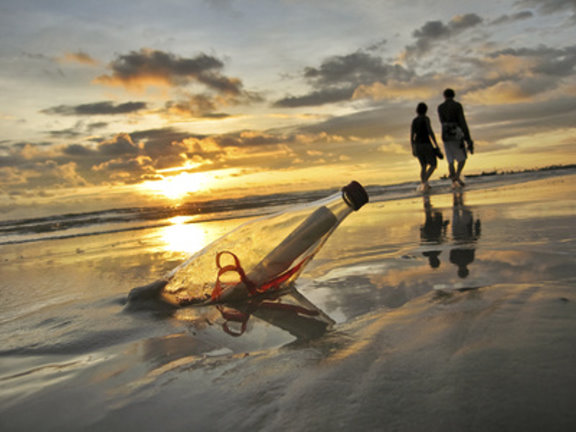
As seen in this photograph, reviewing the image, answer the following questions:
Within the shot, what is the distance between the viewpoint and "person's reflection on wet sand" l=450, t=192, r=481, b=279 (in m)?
2.43

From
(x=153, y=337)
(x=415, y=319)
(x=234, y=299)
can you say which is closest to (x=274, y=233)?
(x=234, y=299)

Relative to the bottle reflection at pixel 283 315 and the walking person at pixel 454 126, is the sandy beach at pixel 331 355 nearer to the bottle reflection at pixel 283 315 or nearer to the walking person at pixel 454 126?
the bottle reflection at pixel 283 315

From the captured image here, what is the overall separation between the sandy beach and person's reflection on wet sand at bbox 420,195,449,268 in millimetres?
40

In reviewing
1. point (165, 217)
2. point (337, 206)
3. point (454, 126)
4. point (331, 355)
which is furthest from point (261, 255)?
point (165, 217)

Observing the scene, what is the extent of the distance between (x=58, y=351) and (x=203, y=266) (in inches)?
32.5

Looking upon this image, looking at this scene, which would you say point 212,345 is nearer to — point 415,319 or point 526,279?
point 415,319

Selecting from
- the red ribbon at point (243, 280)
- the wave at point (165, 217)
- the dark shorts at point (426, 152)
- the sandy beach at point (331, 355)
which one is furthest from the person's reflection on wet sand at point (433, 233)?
the wave at point (165, 217)

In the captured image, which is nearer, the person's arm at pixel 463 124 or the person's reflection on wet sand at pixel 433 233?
the person's reflection on wet sand at pixel 433 233

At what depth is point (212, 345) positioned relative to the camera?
154cm

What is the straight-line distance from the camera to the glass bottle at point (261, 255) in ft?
7.02

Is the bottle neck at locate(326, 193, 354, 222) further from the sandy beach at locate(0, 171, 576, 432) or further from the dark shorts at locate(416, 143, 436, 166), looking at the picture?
the dark shorts at locate(416, 143, 436, 166)

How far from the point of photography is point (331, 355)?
1.26 metres

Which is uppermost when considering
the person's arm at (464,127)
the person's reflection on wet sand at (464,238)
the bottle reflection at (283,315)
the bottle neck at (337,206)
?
the person's arm at (464,127)

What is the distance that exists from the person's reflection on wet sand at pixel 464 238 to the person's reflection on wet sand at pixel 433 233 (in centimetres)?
9
